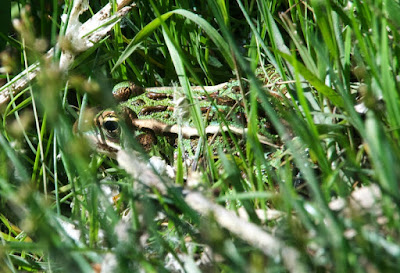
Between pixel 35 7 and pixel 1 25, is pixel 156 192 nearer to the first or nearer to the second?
pixel 1 25

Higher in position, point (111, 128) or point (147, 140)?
point (111, 128)

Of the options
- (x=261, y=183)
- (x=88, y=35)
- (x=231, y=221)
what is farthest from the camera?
(x=88, y=35)

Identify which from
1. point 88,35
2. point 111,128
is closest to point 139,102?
point 111,128

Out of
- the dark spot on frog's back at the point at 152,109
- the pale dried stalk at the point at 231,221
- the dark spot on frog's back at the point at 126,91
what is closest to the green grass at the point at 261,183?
the pale dried stalk at the point at 231,221

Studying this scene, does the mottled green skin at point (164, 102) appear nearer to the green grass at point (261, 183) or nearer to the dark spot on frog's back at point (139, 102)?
the dark spot on frog's back at point (139, 102)

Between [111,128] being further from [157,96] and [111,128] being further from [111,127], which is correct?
[157,96]

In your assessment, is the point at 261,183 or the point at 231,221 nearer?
the point at 231,221

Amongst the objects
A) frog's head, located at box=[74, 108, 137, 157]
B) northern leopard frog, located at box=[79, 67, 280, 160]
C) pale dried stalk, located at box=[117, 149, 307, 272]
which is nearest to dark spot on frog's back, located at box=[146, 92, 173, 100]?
northern leopard frog, located at box=[79, 67, 280, 160]
